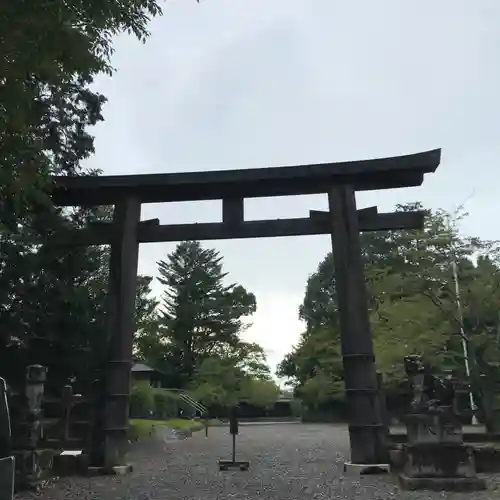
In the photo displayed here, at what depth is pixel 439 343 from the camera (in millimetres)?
15305

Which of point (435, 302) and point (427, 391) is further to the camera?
point (435, 302)

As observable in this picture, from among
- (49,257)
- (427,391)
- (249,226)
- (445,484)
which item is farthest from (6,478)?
(49,257)

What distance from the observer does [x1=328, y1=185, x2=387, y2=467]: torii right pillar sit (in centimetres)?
895

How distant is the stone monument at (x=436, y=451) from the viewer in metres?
7.55

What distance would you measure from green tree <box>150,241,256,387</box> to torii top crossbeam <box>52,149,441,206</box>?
28592mm

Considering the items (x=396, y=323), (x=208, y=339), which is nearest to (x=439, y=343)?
(x=396, y=323)

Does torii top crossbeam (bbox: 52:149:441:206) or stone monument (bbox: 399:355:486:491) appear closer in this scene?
stone monument (bbox: 399:355:486:491)

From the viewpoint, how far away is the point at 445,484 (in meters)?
7.54

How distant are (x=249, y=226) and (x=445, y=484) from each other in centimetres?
544

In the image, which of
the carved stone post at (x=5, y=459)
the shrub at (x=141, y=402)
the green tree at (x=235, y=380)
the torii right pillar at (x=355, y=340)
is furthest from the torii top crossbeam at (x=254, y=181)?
the green tree at (x=235, y=380)

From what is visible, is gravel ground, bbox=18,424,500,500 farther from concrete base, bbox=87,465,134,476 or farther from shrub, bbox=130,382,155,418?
shrub, bbox=130,382,155,418

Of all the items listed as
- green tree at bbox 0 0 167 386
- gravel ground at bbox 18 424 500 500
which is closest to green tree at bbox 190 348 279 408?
green tree at bbox 0 0 167 386

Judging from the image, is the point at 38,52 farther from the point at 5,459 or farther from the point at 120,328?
the point at 120,328

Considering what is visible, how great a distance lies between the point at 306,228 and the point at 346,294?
1552 millimetres
